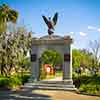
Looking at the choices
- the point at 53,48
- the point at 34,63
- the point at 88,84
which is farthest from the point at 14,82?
the point at 88,84

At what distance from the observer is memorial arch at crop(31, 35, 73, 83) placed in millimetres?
27578

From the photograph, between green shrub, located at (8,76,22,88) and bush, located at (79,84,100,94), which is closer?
bush, located at (79,84,100,94)

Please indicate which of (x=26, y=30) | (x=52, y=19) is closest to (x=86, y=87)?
(x=52, y=19)

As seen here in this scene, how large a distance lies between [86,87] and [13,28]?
2041 cm

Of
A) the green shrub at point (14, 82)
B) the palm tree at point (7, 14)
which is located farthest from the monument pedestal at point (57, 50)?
the palm tree at point (7, 14)

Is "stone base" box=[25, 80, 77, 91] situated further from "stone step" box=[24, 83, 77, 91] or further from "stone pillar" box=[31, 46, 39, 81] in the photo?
"stone pillar" box=[31, 46, 39, 81]

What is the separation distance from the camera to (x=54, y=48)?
28.0 m

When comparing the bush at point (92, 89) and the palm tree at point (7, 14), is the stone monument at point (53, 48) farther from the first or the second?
the palm tree at point (7, 14)

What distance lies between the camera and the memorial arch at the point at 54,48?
90.5ft

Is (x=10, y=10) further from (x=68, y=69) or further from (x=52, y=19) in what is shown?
(x=68, y=69)

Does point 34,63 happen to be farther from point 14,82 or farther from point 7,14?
point 7,14

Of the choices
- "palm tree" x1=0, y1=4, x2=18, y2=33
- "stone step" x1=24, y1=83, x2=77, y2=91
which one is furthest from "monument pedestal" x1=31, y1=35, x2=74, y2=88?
"palm tree" x1=0, y1=4, x2=18, y2=33

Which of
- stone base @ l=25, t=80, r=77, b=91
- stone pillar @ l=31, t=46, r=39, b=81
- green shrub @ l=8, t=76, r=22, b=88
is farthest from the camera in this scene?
stone pillar @ l=31, t=46, r=39, b=81

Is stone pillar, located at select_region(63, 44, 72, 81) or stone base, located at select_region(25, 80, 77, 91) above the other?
stone pillar, located at select_region(63, 44, 72, 81)
